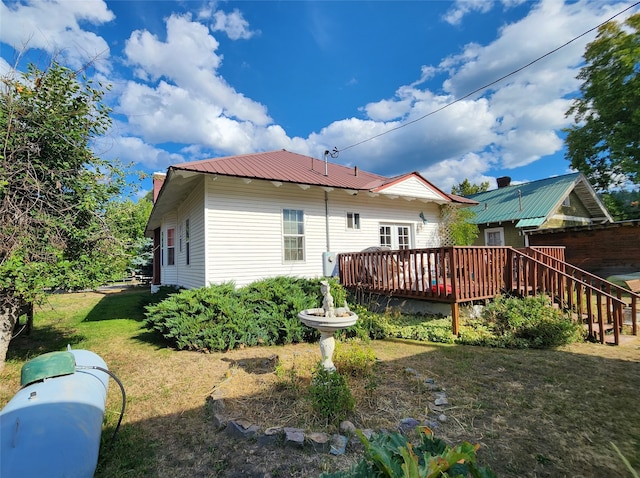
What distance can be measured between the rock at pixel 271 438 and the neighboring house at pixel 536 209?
1475cm

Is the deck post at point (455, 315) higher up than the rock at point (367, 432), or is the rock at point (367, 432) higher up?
the deck post at point (455, 315)

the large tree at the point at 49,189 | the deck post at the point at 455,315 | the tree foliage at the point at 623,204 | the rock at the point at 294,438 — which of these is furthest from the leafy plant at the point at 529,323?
the tree foliage at the point at 623,204

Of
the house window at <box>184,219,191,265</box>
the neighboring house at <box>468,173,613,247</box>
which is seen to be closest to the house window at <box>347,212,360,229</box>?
the house window at <box>184,219,191,265</box>

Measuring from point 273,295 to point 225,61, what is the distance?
335 inches

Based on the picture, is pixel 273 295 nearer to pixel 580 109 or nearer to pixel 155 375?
pixel 155 375

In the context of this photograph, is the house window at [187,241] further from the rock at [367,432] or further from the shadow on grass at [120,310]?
the rock at [367,432]

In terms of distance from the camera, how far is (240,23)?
8.21 metres

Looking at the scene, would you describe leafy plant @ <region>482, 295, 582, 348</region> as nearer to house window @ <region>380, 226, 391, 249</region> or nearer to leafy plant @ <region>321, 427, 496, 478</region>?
house window @ <region>380, 226, 391, 249</region>

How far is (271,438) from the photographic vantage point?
2762 millimetres

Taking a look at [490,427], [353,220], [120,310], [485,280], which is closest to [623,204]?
[485,280]

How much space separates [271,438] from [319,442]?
0.47 metres

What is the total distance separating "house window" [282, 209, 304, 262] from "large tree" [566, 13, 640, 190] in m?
20.0

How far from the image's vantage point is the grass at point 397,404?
97.7 inches

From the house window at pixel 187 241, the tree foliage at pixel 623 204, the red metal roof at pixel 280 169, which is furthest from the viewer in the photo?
the tree foliage at pixel 623 204
